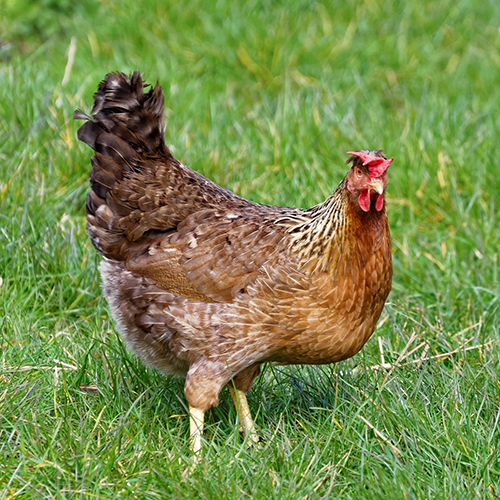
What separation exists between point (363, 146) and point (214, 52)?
82.8 inches

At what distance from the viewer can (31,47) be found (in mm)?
7605

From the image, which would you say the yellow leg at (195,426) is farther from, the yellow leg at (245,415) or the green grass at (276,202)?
the yellow leg at (245,415)

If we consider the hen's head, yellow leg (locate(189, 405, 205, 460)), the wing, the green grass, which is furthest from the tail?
the hen's head

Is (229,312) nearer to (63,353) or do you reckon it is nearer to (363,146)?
(63,353)

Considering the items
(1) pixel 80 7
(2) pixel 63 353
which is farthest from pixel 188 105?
(2) pixel 63 353

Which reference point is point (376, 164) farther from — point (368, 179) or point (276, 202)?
point (276, 202)

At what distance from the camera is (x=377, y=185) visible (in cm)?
322

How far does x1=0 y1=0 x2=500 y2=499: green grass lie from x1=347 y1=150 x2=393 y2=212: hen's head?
0.96 m

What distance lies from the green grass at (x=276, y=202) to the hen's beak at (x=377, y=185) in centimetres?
103

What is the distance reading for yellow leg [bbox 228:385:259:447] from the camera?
3510 millimetres

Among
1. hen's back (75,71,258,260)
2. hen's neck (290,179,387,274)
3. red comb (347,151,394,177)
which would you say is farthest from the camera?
hen's back (75,71,258,260)

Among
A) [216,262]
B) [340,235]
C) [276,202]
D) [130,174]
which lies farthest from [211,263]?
[276,202]

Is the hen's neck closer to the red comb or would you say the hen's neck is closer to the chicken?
the chicken

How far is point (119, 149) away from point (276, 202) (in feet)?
5.87
